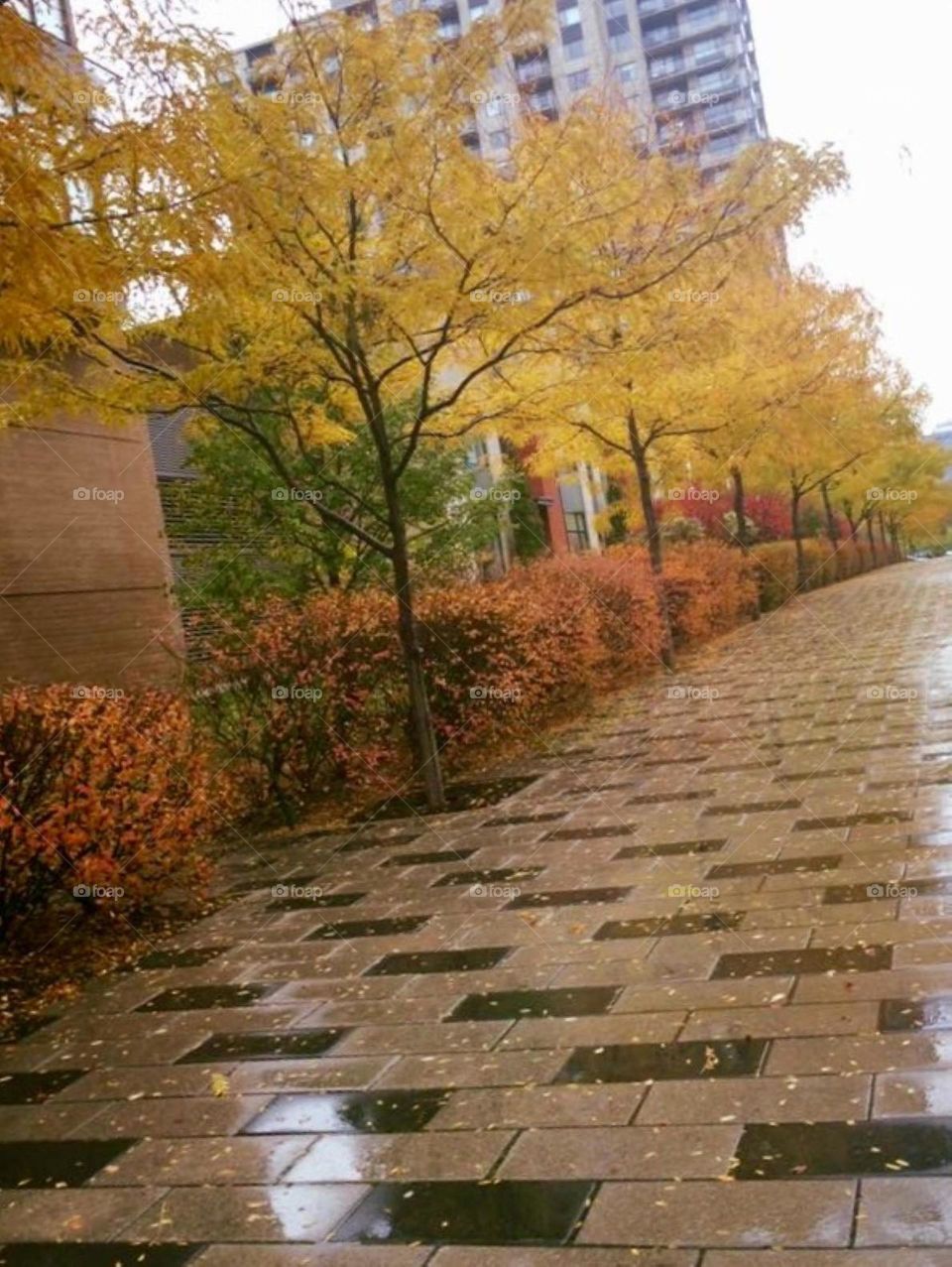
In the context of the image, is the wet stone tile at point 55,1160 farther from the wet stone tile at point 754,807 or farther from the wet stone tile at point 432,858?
the wet stone tile at point 754,807

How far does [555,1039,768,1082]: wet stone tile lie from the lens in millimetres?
3750

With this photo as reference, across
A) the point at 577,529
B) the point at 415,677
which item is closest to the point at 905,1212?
the point at 415,677

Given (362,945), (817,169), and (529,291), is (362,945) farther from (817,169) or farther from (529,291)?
(817,169)

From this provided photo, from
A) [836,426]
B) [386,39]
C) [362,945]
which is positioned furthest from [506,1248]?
[836,426]

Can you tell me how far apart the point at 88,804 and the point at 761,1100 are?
12.8ft

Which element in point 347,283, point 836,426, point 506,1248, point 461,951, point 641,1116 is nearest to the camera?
point 506,1248

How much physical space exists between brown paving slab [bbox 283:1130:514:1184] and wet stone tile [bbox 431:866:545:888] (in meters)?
3.15

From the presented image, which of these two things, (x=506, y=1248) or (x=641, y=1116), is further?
(x=641, y=1116)

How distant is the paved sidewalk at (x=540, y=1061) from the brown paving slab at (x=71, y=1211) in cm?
1

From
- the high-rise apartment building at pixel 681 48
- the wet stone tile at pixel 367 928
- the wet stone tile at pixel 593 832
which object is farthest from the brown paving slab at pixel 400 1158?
the high-rise apartment building at pixel 681 48

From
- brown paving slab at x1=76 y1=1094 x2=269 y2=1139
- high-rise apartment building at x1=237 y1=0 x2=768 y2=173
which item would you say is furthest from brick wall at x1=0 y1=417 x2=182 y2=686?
high-rise apartment building at x1=237 y1=0 x2=768 y2=173

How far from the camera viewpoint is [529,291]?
874 centimetres

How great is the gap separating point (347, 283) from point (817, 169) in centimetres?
493

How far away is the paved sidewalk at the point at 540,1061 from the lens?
298 cm
